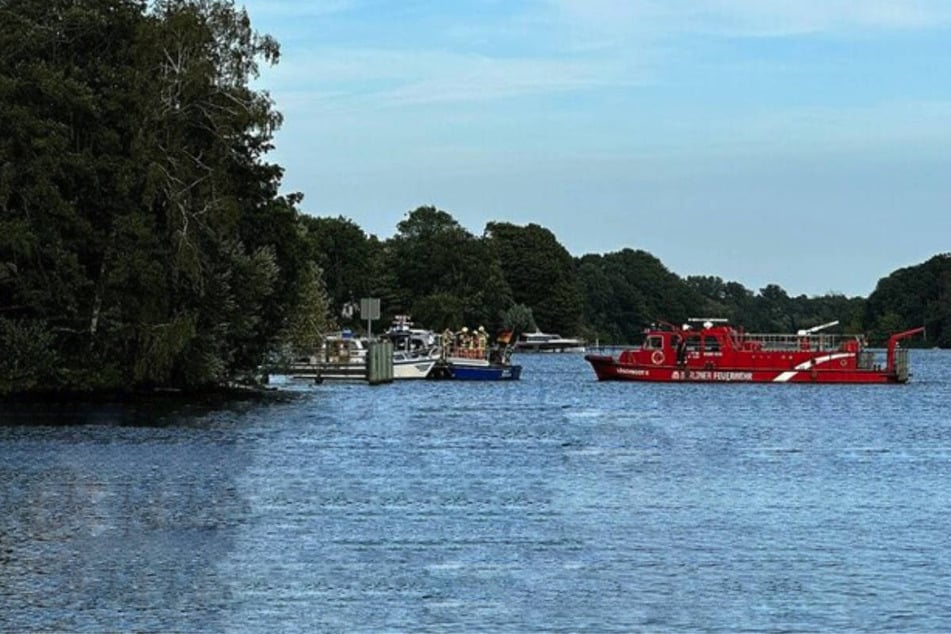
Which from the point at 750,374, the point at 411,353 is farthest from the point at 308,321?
the point at 750,374

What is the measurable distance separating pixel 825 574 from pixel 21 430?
33756 millimetres

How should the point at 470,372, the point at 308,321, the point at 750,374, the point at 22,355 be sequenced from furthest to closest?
1. the point at 470,372
2. the point at 750,374
3. the point at 308,321
4. the point at 22,355

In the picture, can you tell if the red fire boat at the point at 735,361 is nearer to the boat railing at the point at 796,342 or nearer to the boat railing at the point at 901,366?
the boat railing at the point at 796,342

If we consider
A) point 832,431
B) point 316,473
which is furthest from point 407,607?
point 832,431

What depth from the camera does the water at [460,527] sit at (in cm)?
2409

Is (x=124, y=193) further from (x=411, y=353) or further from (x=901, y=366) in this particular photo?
(x=901, y=366)

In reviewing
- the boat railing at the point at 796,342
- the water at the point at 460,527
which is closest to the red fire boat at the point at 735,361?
the boat railing at the point at 796,342

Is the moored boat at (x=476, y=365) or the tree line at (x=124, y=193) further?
the moored boat at (x=476, y=365)

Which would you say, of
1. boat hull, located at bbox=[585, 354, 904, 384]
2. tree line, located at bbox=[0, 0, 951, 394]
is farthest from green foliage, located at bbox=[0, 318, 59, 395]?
boat hull, located at bbox=[585, 354, 904, 384]

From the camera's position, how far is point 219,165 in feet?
238

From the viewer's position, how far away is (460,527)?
108 ft

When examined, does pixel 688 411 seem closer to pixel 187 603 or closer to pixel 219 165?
pixel 219 165

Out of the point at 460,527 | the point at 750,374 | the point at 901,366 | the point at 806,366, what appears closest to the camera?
the point at 460,527

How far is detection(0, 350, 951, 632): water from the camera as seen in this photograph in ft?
79.0
